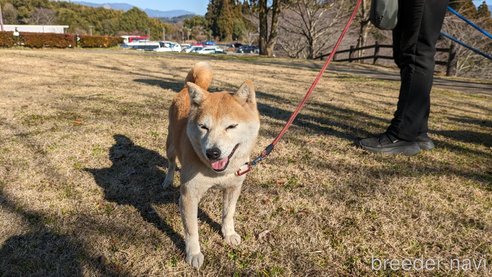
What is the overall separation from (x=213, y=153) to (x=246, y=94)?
0.54 meters

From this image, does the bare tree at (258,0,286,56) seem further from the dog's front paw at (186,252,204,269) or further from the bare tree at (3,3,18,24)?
the bare tree at (3,3,18,24)

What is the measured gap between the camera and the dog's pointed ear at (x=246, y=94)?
81.9 inches

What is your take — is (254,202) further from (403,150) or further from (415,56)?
(415,56)

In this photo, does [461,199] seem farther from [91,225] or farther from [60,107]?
[60,107]

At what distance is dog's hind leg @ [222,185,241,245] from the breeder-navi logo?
2.97ft

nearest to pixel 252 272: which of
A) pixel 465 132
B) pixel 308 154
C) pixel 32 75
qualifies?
pixel 308 154

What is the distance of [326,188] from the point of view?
9.59ft

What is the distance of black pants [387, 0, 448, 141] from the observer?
10.4 ft

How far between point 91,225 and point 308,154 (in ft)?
7.71

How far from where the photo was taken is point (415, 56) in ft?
11.0

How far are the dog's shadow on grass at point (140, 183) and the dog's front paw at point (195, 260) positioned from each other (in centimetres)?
12

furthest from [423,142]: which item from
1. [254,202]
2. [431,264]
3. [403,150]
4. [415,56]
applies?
[254,202]

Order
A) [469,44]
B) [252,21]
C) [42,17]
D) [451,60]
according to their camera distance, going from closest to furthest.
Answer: [451,60]
[469,44]
[252,21]
[42,17]

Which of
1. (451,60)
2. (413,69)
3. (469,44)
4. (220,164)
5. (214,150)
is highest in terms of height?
(469,44)
